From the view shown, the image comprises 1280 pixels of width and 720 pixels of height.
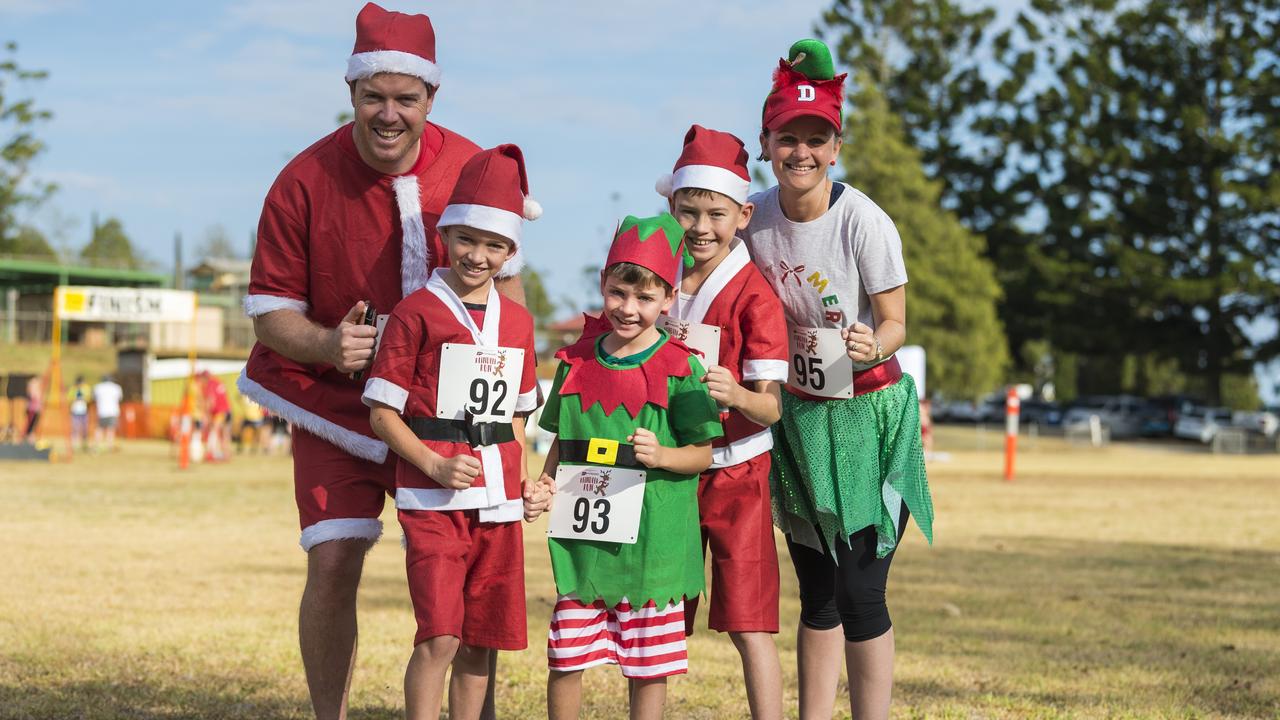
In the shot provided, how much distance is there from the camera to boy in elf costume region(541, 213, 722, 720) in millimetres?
3969

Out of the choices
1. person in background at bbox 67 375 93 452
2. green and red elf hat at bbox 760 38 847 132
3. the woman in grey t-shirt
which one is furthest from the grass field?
person in background at bbox 67 375 93 452

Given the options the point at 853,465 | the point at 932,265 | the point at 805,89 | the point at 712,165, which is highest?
the point at 932,265

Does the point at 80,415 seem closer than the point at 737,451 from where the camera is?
No

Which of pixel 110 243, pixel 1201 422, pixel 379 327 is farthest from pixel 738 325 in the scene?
pixel 110 243

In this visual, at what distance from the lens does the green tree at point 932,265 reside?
46125mm

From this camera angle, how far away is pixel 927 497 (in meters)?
4.50

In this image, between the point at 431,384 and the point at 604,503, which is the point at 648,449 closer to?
the point at 604,503

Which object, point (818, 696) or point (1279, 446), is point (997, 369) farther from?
point (818, 696)


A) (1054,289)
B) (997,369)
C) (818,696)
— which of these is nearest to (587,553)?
(818,696)

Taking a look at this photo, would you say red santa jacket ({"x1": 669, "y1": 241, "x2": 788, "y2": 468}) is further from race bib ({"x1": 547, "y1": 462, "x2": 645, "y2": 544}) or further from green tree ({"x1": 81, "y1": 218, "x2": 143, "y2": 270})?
green tree ({"x1": 81, "y1": 218, "x2": 143, "y2": 270})

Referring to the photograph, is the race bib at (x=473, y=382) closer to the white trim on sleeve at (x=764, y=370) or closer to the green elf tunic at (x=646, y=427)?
the green elf tunic at (x=646, y=427)

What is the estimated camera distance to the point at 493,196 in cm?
396

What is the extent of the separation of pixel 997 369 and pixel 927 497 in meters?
45.5

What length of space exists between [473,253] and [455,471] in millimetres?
617
